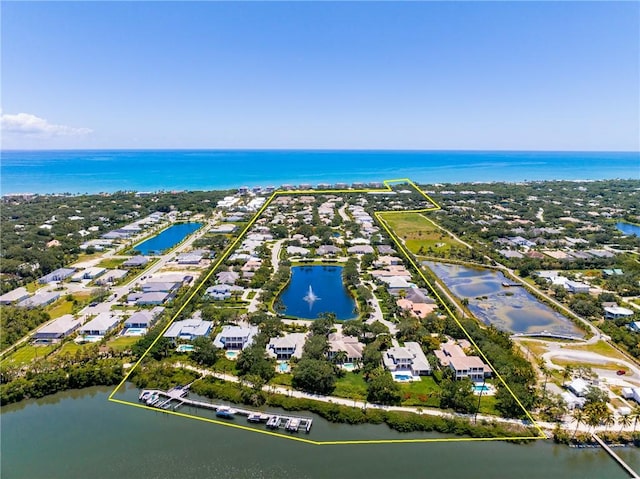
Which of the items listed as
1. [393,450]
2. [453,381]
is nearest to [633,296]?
[453,381]

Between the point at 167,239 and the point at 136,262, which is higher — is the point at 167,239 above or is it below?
above

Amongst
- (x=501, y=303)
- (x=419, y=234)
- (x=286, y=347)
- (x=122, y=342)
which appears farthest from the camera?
(x=419, y=234)

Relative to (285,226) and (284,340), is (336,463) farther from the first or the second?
(285,226)

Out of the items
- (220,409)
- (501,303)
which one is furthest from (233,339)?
(501,303)

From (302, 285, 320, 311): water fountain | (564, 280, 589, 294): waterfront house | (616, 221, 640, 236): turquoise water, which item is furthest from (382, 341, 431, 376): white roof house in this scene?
(616, 221, 640, 236): turquoise water

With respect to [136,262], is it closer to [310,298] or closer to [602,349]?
[310,298]
